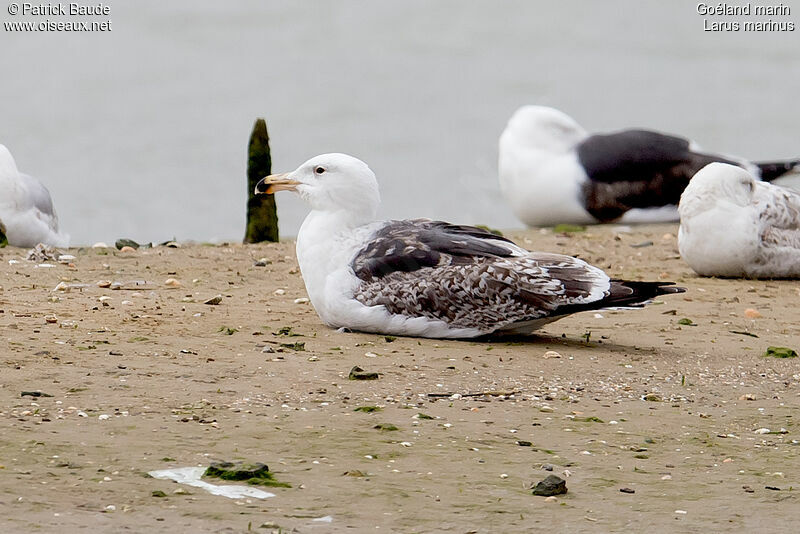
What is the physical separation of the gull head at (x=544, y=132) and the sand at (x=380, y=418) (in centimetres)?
692

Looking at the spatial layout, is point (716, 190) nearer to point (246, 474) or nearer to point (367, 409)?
point (367, 409)

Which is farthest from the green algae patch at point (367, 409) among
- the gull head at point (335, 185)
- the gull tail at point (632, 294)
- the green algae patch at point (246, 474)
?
the gull head at point (335, 185)

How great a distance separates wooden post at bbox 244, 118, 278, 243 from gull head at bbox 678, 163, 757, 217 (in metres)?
3.60

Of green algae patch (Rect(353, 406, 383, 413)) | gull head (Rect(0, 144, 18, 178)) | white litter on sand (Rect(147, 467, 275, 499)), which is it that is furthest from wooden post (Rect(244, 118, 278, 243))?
white litter on sand (Rect(147, 467, 275, 499))

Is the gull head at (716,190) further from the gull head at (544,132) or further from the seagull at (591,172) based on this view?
the gull head at (544,132)

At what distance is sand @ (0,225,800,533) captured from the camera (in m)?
4.96

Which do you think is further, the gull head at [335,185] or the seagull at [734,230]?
the seagull at [734,230]

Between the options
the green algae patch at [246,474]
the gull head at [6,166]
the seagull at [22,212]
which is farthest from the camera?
the gull head at [6,166]

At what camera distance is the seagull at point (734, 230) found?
434 inches

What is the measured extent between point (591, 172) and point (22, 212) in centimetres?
666

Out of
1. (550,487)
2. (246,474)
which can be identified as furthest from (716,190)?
(246,474)

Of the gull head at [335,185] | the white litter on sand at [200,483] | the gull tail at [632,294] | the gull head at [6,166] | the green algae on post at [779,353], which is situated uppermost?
the gull head at [6,166]

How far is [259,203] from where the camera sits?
1231 cm

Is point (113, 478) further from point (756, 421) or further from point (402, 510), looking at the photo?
point (756, 421)
